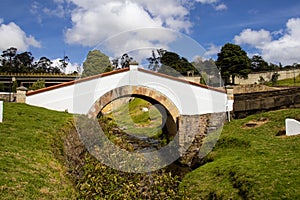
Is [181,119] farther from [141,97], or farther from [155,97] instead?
[141,97]

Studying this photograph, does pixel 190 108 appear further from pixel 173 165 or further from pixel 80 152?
pixel 80 152

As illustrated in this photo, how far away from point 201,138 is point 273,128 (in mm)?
3622

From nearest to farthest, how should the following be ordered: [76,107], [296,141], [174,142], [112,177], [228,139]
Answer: [112,177] < [296,141] < [228,139] < [76,107] < [174,142]

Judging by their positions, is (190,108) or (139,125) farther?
(139,125)

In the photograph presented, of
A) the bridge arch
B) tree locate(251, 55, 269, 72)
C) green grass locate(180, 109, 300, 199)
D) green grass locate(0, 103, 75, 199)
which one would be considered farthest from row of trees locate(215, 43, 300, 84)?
green grass locate(0, 103, 75, 199)

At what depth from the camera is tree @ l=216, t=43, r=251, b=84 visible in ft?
122

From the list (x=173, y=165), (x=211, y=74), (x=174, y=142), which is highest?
(x=211, y=74)

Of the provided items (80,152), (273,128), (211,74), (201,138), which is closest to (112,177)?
(80,152)

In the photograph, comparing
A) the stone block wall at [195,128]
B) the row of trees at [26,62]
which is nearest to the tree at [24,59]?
the row of trees at [26,62]

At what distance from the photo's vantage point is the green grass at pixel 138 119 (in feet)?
74.4

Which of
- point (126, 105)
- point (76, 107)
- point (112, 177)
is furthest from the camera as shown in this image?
point (126, 105)

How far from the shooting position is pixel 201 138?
14773 millimetres

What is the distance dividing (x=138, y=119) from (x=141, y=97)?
465 inches

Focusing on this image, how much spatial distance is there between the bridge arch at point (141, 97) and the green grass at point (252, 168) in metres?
3.90
